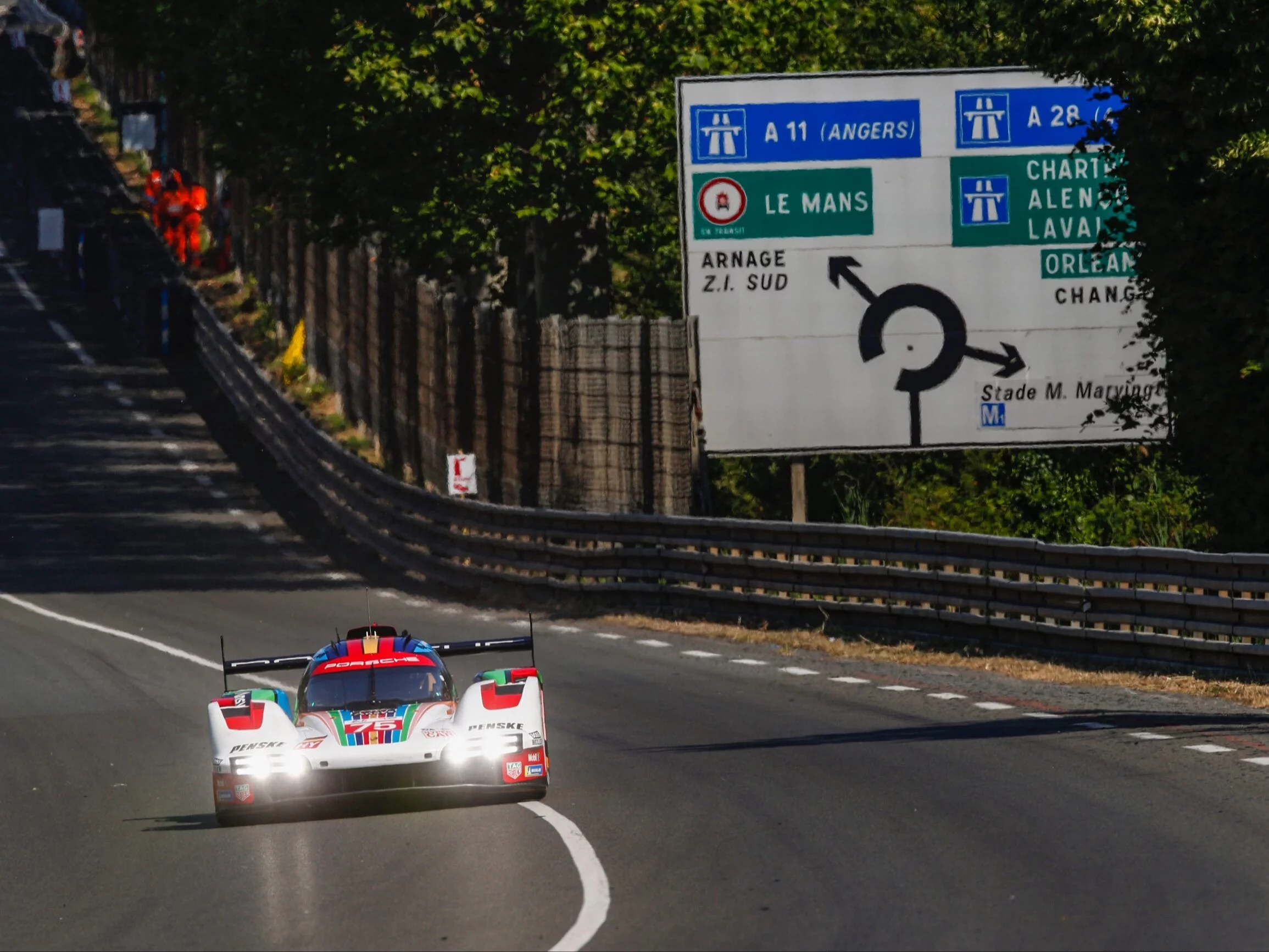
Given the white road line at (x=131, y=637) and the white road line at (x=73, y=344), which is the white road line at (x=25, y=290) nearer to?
the white road line at (x=73, y=344)

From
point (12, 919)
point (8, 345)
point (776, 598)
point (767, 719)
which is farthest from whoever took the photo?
point (8, 345)

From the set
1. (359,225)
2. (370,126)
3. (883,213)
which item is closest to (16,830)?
(883,213)

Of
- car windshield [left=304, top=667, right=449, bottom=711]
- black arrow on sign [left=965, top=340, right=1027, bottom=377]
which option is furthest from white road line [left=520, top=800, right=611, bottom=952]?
black arrow on sign [left=965, top=340, right=1027, bottom=377]

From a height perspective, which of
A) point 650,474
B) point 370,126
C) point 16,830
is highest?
point 370,126

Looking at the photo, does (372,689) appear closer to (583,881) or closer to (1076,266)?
(583,881)

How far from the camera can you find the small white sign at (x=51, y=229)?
71.6 m

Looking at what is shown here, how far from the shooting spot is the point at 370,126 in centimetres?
3453

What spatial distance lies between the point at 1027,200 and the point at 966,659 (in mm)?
7119

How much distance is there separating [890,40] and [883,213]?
8237 millimetres

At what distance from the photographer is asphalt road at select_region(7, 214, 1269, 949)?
1045cm

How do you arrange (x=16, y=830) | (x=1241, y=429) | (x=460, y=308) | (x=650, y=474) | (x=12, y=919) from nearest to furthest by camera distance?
1. (x=12, y=919)
2. (x=16, y=830)
3. (x=1241, y=429)
4. (x=650, y=474)
5. (x=460, y=308)

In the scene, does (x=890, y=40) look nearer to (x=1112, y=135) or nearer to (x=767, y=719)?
(x=1112, y=135)

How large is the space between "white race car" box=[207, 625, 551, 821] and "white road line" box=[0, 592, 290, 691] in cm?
651

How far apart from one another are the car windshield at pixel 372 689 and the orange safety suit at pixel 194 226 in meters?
52.1
